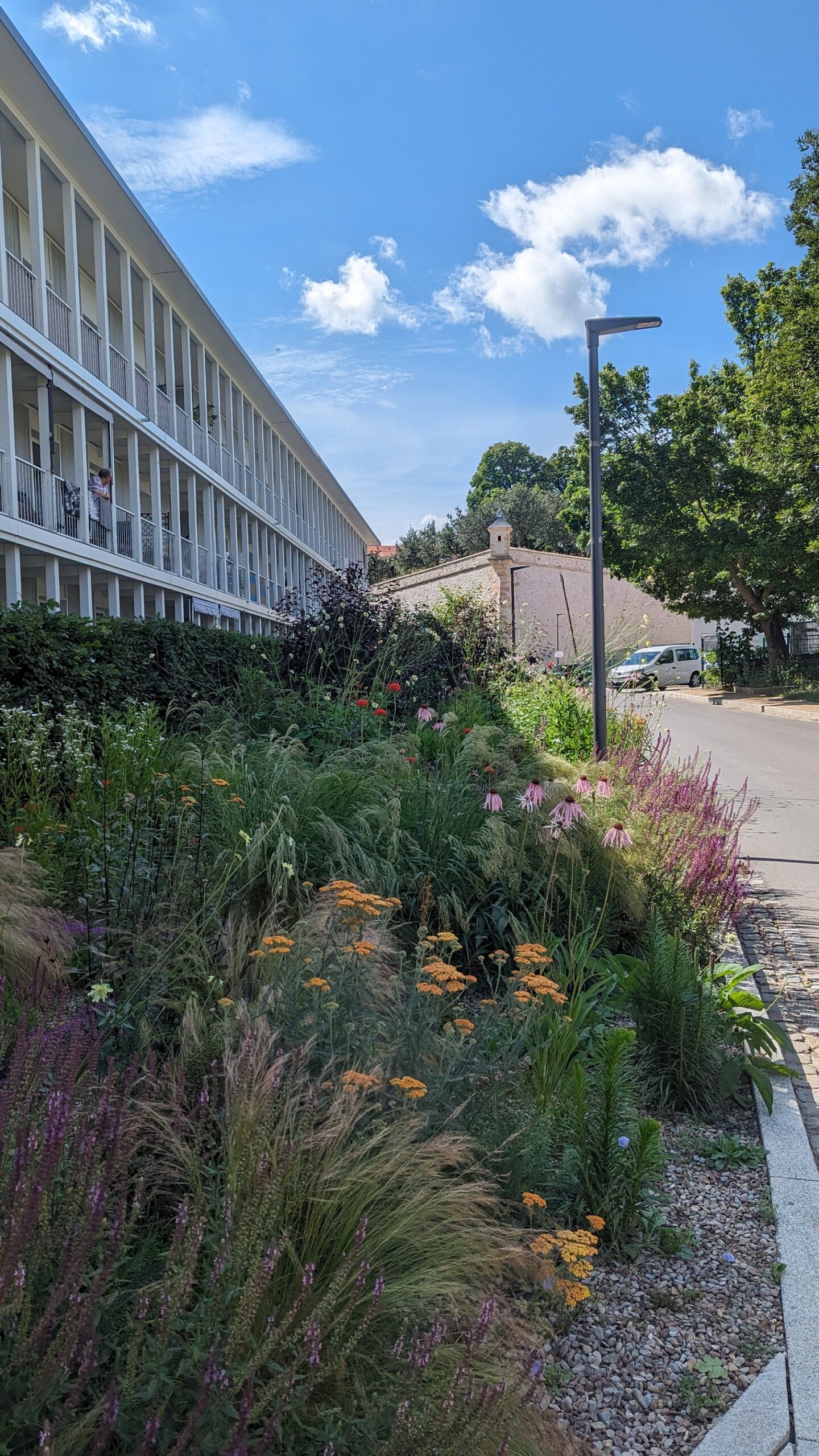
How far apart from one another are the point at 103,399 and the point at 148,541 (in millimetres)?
4288

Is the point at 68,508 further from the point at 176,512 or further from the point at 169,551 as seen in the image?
the point at 176,512

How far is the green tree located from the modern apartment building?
57.3 m

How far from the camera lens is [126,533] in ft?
69.3

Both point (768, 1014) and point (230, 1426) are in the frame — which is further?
point (768, 1014)

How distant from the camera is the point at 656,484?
29797 millimetres

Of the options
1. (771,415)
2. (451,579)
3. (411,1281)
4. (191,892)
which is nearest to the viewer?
(411,1281)

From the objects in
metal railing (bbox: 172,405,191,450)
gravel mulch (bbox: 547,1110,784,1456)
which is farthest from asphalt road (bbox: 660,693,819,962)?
metal railing (bbox: 172,405,191,450)

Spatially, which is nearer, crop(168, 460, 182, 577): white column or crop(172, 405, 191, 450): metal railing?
crop(168, 460, 182, 577): white column

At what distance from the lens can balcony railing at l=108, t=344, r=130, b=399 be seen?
19.9 meters

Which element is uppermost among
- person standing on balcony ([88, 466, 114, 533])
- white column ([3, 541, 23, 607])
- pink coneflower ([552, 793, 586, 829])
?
person standing on balcony ([88, 466, 114, 533])

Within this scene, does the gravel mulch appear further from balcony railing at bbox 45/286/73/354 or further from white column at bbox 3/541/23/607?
balcony railing at bbox 45/286/73/354

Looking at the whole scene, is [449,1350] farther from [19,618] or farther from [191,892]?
[19,618]

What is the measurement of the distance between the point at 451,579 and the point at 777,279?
654 inches

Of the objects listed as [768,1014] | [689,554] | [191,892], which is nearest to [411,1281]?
[191,892]
